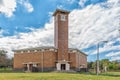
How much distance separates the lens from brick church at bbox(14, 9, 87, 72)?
56.6m

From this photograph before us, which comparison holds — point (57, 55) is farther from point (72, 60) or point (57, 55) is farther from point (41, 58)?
point (72, 60)

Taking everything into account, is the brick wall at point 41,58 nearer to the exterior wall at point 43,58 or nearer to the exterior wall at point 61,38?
the exterior wall at point 43,58

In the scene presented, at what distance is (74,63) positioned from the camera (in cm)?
5816

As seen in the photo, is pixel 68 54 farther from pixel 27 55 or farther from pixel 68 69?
pixel 27 55

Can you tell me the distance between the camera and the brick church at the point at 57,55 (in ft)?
186

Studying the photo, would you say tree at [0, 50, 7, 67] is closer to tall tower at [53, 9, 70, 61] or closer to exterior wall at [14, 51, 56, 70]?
exterior wall at [14, 51, 56, 70]

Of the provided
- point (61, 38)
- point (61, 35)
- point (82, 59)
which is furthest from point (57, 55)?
point (82, 59)

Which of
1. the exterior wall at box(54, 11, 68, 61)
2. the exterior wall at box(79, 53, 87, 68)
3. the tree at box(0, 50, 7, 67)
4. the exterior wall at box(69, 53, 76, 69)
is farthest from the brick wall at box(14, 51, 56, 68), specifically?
the tree at box(0, 50, 7, 67)

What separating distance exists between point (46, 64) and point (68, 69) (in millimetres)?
4908

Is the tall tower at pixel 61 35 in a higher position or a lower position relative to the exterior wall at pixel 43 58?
higher

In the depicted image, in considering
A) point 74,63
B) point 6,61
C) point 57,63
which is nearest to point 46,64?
point 57,63

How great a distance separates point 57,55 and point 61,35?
14.2 feet

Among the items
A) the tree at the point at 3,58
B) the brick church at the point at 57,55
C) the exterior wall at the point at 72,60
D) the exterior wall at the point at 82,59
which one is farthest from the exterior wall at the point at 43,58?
the tree at the point at 3,58

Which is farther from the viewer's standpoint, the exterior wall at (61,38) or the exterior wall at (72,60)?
the exterior wall at (72,60)
